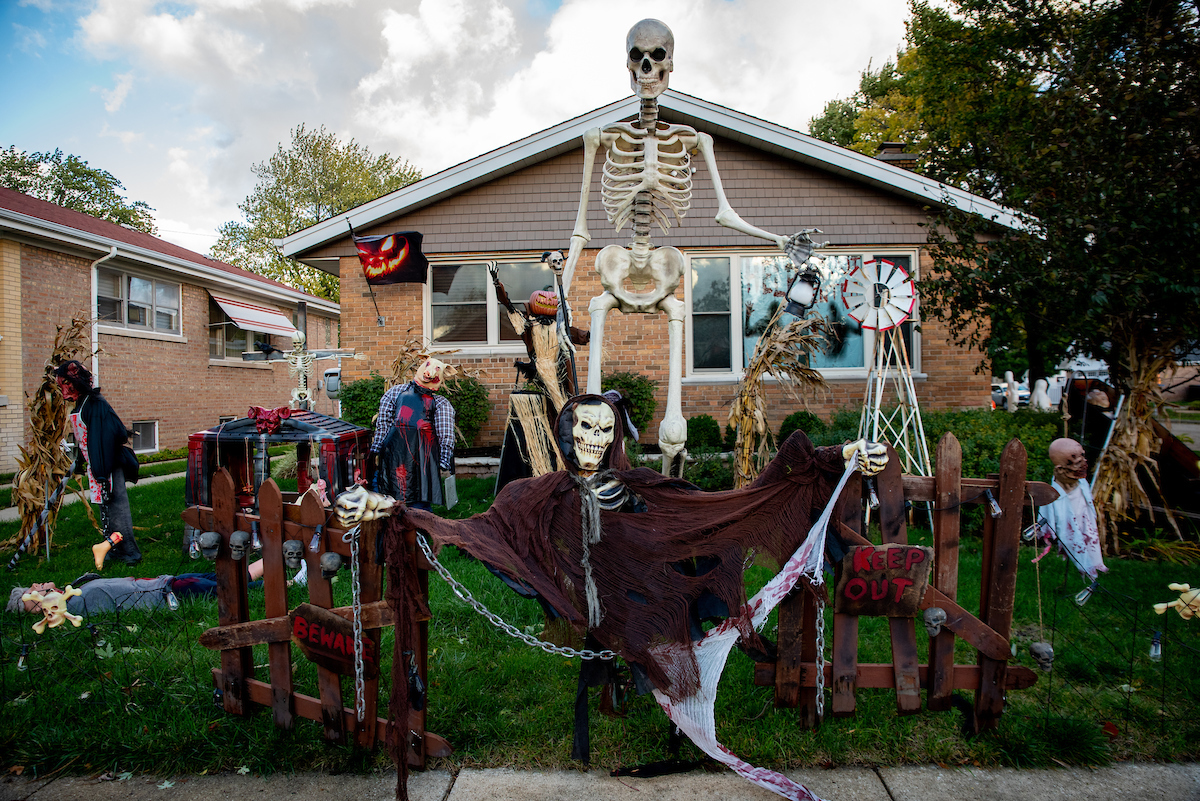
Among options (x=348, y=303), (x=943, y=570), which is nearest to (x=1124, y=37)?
(x=943, y=570)

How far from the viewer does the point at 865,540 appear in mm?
2736

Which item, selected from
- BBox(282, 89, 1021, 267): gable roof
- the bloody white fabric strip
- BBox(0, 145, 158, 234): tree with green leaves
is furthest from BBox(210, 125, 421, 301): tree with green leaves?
the bloody white fabric strip

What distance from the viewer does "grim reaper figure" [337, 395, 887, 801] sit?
8.47ft

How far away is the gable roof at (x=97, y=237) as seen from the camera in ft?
37.6

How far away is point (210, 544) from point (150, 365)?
14892 mm

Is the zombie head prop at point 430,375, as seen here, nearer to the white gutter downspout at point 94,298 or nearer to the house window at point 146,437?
the white gutter downspout at point 94,298

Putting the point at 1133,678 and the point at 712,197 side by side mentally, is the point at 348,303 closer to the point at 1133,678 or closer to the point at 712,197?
the point at 712,197

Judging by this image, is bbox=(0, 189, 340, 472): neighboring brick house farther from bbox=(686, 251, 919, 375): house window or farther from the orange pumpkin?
bbox=(686, 251, 919, 375): house window

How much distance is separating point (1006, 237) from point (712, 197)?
4.75 meters

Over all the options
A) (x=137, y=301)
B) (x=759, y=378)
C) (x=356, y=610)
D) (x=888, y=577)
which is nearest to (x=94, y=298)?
(x=137, y=301)

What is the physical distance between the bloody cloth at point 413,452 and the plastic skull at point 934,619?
4.25m

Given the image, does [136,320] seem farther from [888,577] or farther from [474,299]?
[888,577]

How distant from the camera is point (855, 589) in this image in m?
2.71

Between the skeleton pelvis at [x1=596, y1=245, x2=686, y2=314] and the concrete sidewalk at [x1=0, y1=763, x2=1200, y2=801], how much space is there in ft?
9.35
